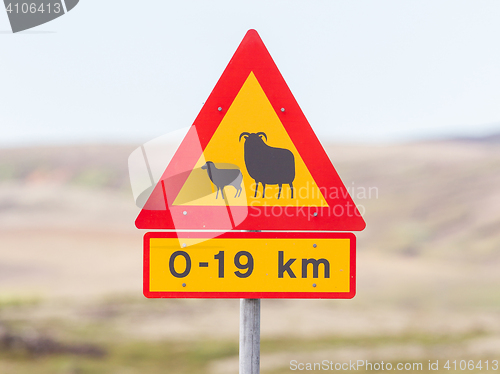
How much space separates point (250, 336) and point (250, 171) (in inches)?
20.0

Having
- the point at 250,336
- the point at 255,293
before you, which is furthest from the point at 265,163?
the point at 250,336

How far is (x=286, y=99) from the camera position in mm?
1229

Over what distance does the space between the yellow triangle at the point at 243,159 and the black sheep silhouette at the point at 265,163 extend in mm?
14

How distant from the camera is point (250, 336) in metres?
1.17

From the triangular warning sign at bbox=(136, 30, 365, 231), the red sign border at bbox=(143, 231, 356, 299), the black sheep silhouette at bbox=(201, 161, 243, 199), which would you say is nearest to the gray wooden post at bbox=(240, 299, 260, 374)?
the red sign border at bbox=(143, 231, 356, 299)

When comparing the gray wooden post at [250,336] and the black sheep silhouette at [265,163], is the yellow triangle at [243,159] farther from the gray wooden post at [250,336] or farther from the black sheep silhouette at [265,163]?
the gray wooden post at [250,336]

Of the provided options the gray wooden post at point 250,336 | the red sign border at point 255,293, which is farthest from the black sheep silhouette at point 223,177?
the gray wooden post at point 250,336

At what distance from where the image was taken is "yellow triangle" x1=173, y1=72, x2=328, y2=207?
3.86 ft

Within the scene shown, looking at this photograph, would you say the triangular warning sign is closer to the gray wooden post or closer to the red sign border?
the red sign border

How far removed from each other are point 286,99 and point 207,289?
652 mm

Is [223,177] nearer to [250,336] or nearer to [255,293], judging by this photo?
[255,293]

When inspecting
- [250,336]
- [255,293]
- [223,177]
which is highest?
[223,177]

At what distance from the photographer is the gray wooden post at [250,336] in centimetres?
117

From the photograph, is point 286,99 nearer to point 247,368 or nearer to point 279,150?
point 279,150
